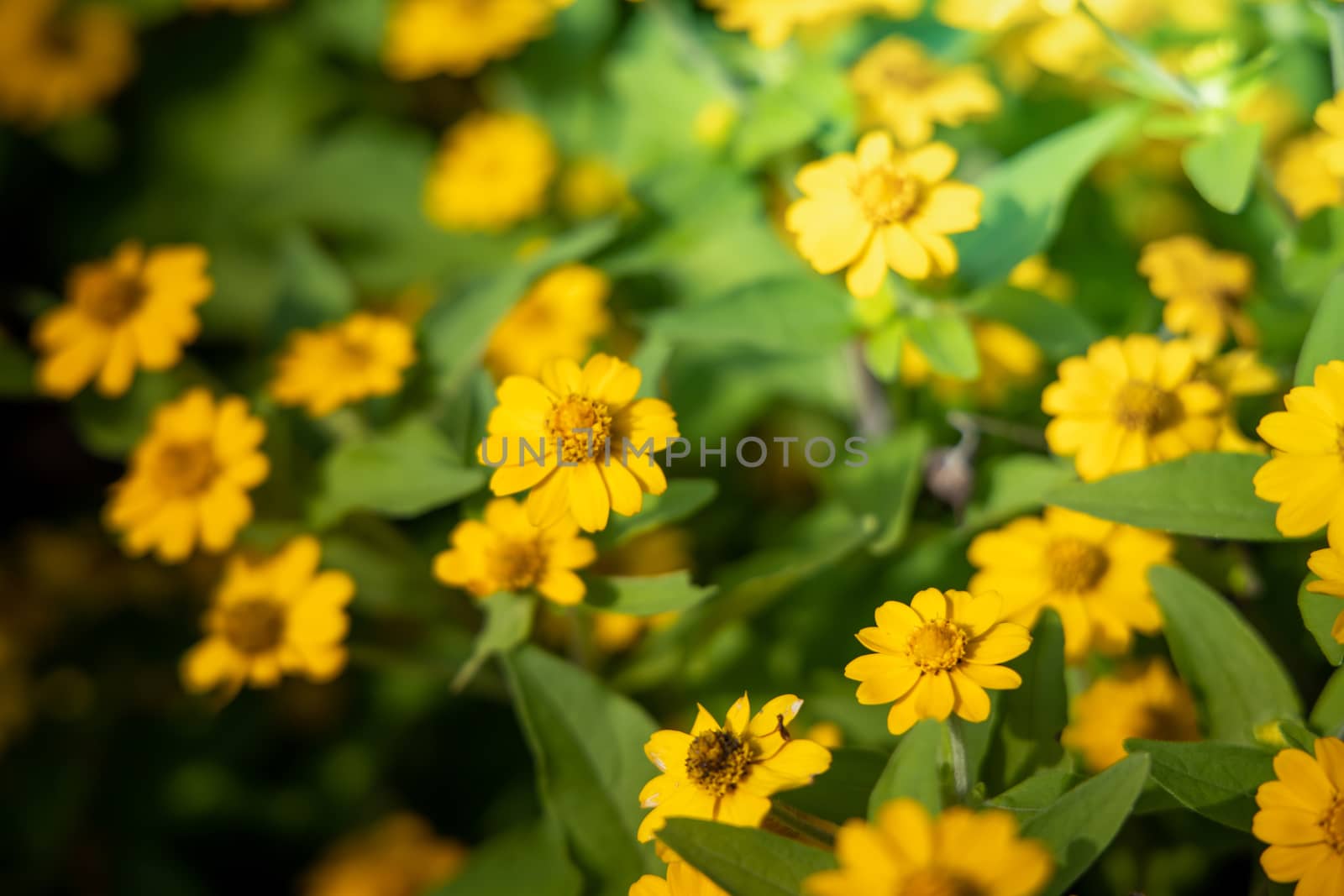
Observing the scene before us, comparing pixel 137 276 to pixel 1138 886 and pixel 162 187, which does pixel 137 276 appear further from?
pixel 1138 886

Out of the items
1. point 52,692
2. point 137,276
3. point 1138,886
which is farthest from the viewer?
point 52,692

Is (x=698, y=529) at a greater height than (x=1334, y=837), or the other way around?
(x=1334, y=837)

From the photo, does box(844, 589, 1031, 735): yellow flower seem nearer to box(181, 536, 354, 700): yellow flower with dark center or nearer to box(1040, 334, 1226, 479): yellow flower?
box(1040, 334, 1226, 479): yellow flower

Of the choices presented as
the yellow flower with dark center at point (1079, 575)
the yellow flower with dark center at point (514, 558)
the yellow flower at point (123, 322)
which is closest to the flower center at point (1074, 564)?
the yellow flower with dark center at point (1079, 575)

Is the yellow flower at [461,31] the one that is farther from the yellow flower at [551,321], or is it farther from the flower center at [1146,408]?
the flower center at [1146,408]

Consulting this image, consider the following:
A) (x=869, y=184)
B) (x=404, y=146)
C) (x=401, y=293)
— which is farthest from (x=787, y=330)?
(x=404, y=146)

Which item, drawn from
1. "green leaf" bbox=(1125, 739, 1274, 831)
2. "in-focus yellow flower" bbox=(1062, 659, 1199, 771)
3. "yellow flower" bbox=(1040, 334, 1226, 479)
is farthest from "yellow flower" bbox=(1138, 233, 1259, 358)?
"green leaf" bbox=(1125, 739, 1274, 831)

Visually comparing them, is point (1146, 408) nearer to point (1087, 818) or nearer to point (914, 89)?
point (1087, 818)
